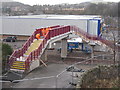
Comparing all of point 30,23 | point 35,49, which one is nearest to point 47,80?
point 35,49

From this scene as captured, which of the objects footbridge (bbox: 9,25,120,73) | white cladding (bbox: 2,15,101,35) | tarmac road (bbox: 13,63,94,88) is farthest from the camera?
white cladding (bbox: 2,15,101,35)


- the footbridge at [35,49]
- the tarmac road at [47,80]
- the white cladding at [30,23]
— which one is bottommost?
the tarmac road at [47,80]

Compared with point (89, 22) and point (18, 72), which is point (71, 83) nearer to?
point (18, 72)

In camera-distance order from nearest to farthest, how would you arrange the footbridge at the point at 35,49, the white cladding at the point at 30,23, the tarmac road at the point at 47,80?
1. the tarmac road at the point at 47,80
2. the footbridge at the point at 35,49
3. the white cladding at the point at 30,23

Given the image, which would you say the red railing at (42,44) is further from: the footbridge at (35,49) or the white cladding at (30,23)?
the white cladding at (30,23)

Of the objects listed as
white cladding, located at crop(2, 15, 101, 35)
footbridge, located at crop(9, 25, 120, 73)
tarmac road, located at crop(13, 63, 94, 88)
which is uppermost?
white cladding, located at crop(2, 15, 101, 35)

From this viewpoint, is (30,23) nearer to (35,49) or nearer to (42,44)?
(35,49)

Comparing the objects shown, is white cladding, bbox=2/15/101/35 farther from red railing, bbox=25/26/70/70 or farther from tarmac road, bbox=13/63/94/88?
tarmac road, bbox=13/63/94/88

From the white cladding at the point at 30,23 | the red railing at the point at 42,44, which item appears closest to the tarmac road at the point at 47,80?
the red railing at the point at 42,44

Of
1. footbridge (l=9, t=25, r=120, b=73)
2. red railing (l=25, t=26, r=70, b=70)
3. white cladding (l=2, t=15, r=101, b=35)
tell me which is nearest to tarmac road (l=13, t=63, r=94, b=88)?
footbridge (l=9, t=25, r=120, b=73)

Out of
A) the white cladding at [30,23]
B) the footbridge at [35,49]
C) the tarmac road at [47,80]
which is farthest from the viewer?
the white cladding at [30,23]

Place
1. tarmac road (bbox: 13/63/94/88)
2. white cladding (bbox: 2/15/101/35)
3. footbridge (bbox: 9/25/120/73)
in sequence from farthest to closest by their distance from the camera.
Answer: white cladding (bbox: 2/15/101/35), footbridge (bbox: 9/25/120/73), tarmac road (bbox: 13/63/94/88)

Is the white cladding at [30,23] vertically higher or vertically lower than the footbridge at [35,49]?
higher

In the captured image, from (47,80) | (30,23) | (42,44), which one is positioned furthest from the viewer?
(30,23)
